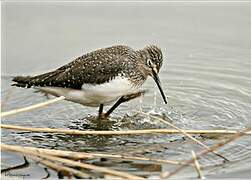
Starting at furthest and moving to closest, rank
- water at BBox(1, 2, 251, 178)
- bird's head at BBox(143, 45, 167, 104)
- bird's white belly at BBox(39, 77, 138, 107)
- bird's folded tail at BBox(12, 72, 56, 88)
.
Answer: bird's head at BBox(143, 45, 167, 104), bird's folded tail at BBox(12, 72, 56, 88), bird's white belly at BBox(39, 77, 138, 107), water at BBox(1, 2, 251, 178)

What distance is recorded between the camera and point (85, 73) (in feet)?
22.9

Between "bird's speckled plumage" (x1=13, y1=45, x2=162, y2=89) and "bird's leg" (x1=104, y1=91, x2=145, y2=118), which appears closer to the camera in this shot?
"bird's speckled plumage" (x1=13, y1=45, x2=162, y2=89)

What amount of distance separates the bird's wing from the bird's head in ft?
1.10

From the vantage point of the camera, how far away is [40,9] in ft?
33.6

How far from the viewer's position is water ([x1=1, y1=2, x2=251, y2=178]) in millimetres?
6258

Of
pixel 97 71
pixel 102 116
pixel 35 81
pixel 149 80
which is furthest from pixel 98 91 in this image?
pixel 149 80

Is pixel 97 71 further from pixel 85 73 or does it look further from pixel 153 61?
pixel 153 61

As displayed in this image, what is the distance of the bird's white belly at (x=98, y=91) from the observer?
6891 millimetres

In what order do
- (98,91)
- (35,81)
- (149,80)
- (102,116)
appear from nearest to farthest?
(98,91) < (35,81) < (102,116) < (149,80)

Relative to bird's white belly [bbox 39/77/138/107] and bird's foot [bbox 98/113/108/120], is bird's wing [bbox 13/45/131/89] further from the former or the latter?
bird's foot [bbox 98/113/108/120]

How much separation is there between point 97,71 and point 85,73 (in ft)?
0.44

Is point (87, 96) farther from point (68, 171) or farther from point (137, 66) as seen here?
point (68, 171)

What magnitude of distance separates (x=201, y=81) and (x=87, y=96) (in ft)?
6.20

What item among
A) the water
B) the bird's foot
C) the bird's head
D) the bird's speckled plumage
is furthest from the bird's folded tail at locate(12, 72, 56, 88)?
the bird's head
